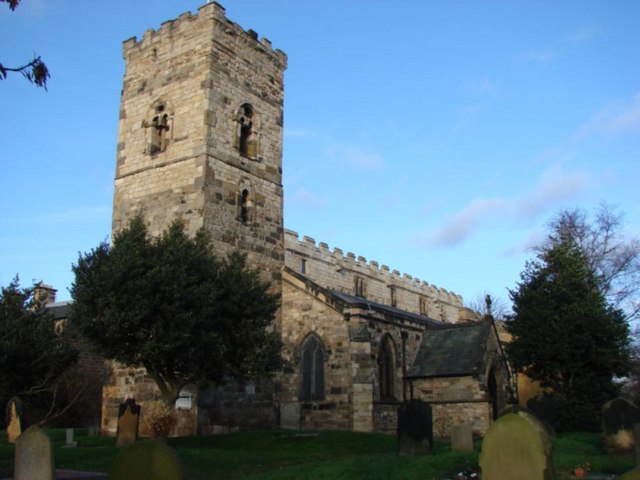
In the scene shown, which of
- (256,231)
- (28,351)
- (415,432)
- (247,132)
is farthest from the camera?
(247,132)

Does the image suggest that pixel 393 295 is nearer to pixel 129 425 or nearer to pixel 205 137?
pixel 205 137

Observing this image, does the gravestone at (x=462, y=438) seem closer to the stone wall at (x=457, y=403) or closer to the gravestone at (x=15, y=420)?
the stone wall at (x=457, y=403)

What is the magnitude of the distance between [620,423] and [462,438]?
13.5 ft

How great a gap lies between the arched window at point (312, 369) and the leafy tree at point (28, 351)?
9187mm

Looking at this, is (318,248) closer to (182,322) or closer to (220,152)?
(220,152)

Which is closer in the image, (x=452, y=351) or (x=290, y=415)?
(x=290, y=415)

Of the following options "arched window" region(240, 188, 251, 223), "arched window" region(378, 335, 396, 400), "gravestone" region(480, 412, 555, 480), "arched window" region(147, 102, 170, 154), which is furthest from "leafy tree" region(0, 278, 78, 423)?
"gravestone" region(480, 412, 555, 480)

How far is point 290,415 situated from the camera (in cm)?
2780

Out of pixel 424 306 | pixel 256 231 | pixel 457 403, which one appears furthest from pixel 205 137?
pixel 424 306

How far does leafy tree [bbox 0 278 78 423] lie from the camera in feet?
79.2

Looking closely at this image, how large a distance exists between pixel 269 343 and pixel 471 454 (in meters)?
7.99

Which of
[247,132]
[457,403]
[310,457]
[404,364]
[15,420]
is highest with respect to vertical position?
[247,132]

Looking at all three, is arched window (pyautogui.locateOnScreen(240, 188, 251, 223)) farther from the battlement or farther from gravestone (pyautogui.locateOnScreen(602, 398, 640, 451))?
gravestone (pyautogui.locateOnScreen(602, 398, 640, 451))

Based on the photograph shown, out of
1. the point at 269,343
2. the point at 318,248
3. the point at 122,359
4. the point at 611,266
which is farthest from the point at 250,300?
the point at 611,266
